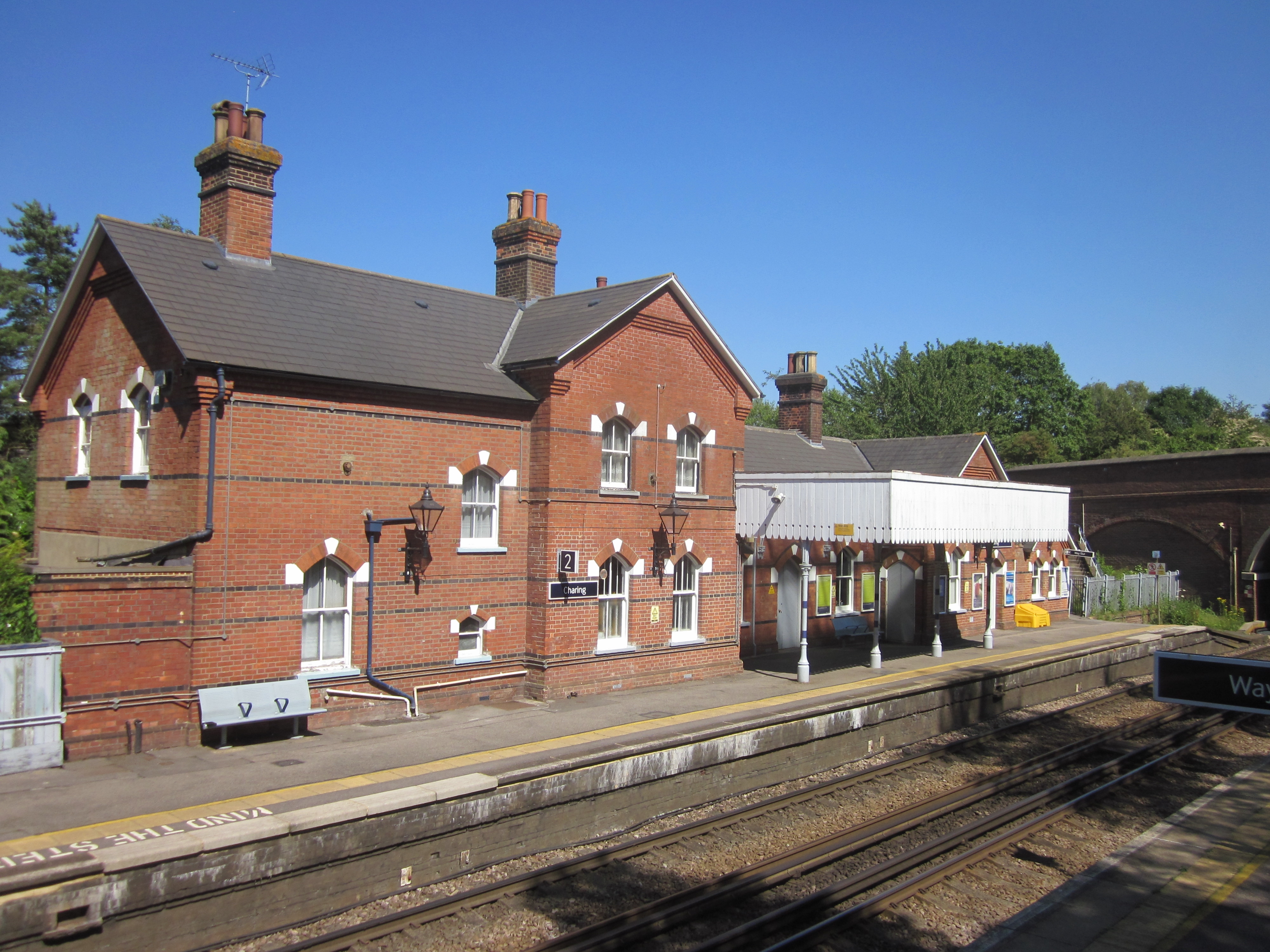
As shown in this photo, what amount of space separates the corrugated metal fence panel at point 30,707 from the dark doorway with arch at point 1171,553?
40220 mm

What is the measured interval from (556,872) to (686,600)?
1067 cm

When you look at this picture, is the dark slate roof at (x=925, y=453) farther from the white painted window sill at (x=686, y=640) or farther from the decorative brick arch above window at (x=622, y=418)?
the decorative brick arch above window at (x=622, y=418)

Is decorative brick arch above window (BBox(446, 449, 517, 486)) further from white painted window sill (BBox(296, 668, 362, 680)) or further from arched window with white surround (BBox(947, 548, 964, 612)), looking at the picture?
arched window with white surround (BBox(947, 548, 964, 612))

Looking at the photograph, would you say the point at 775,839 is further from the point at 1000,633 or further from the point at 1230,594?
the point at 1230,594

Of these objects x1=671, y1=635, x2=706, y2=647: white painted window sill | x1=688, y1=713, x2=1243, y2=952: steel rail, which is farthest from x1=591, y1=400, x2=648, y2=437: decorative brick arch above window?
x1=688, y1=713, x2=1243, y2=952: steel rail

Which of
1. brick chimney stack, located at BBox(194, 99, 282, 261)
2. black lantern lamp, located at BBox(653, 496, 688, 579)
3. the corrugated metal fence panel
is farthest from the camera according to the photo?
black lantern lamp, located at BBox(653, 496, 688, 579)

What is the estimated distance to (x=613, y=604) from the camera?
61.5ft

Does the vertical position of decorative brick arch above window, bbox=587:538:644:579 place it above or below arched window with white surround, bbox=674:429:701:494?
below

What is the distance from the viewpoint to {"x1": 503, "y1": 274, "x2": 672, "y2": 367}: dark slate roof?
17.8 meters

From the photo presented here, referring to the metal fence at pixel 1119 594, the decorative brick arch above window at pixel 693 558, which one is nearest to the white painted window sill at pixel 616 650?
the decorative brick arch above window at pixel 693 558

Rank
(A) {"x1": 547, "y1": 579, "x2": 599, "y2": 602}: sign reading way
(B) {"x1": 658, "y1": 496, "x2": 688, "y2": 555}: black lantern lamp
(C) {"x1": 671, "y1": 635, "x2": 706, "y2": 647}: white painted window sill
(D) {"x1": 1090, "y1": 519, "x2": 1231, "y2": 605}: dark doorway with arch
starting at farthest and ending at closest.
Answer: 1. (D) {"x1": 1090, "y1": 519, "x2": 1231, "y2": 605}: dark doorway with arch
2. (C) {"x1": 671, "y1": 635, "x2": 706, "y2": 647}: white painted window sill
3. (B) {"x1": 658, "y1": 496, "x2": 688, "y2": 555}: black lantern lamp
4. (A) {"x1": 547, "y1": 579, "x2": 599, "y2": 602}: sign reading way

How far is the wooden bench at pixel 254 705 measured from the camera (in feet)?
42.4

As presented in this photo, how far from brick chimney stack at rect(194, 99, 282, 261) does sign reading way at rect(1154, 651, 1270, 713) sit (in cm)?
1590

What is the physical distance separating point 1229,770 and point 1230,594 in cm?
2458
